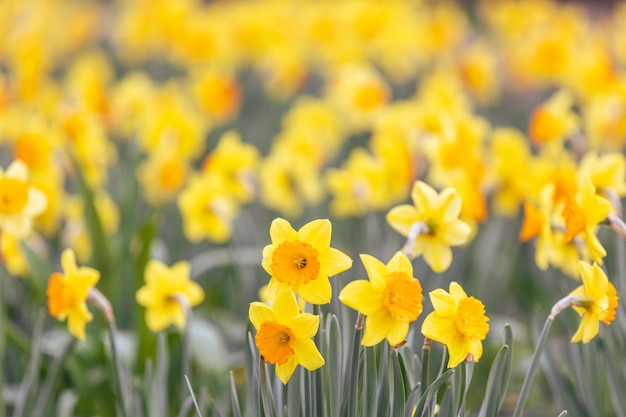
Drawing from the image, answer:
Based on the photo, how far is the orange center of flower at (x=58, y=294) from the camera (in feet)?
5.46

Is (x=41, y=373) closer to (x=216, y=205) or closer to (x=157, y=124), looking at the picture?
(x=216, y=205)

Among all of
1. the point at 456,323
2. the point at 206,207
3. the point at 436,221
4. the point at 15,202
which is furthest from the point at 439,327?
the point at 206,207

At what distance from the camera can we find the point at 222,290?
10.1ft

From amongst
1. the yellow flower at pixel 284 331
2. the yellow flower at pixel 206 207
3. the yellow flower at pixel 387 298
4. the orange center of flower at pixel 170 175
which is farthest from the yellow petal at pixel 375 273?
the orange center of flower at pixel 170 175

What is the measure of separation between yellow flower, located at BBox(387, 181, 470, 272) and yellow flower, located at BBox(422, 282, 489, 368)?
280 millimetres

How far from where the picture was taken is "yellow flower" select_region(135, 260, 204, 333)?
76.0 inches

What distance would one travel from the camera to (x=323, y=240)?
1331 millimetres

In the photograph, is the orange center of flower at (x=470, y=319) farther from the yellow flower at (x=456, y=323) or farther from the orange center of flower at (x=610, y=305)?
the orange center of flower at (x=610, y=305)

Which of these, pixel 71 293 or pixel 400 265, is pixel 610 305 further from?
pixel 71 293

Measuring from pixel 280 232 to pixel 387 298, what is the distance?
8.3 inches

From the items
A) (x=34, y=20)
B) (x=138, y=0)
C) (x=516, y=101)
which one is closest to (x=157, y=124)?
(x=34, y=20)

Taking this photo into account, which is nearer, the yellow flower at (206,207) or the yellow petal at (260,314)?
the yellow petal at (260,314)

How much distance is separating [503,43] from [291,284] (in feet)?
21.3

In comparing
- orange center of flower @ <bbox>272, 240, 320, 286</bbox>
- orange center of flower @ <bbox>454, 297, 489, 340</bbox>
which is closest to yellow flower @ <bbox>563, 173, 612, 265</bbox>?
orange center of flower @ <bbox>454, 297, 489, 340</bbox>
